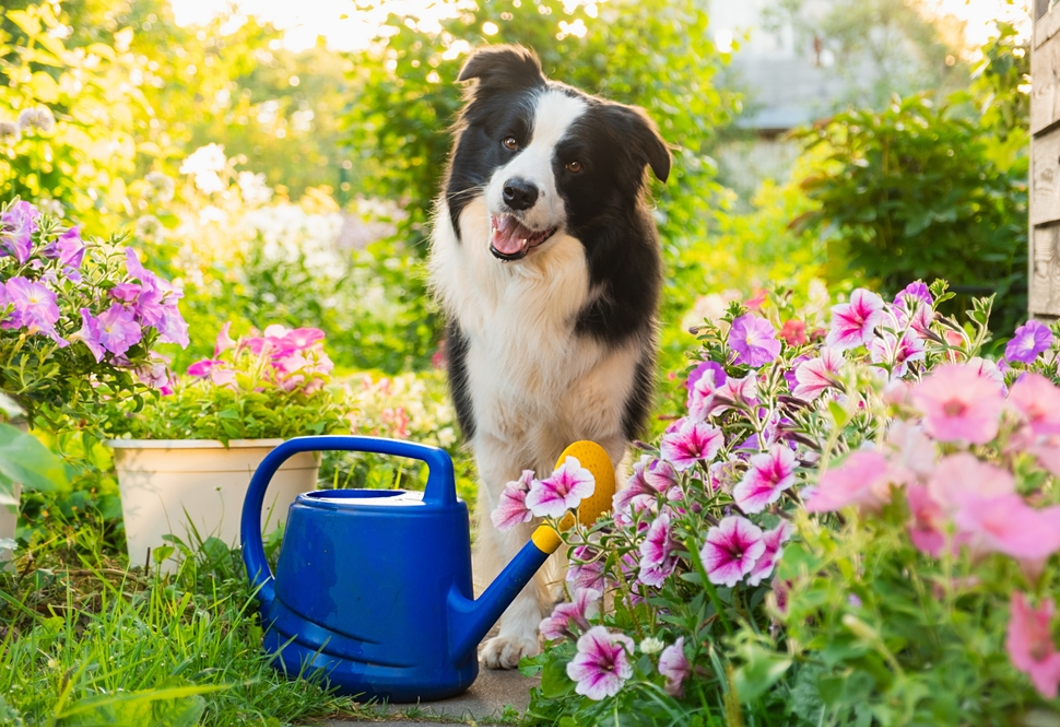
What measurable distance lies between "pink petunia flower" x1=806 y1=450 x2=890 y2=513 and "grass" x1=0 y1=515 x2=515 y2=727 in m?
0.82

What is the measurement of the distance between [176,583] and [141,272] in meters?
0.70

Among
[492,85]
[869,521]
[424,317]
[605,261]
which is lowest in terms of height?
[424,317]

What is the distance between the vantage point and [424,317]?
5.38m

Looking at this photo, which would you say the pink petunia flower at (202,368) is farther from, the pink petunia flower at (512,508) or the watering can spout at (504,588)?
the pink petunia flower at (512,508)

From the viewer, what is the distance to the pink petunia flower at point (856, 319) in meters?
1.54

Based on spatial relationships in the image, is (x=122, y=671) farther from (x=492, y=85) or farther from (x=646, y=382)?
(x=492, y=85)

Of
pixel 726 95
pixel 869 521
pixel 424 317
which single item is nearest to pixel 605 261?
pixel 869 521

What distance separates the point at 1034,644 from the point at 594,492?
1.02m

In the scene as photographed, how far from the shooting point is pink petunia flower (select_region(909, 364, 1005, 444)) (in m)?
0.78

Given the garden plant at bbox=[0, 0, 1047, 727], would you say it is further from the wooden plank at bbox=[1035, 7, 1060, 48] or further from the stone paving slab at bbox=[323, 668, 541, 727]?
the wooden plank at bbox=[1035, 7, 1060, 48]

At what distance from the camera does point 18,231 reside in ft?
6.21

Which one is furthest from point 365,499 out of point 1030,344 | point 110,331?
point 1030,344

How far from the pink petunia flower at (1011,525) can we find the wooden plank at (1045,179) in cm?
231

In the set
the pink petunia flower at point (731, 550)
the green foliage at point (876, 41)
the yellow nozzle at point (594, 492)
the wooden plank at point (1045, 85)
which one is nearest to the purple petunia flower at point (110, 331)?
the yellow nozzle at point (594, 492)
